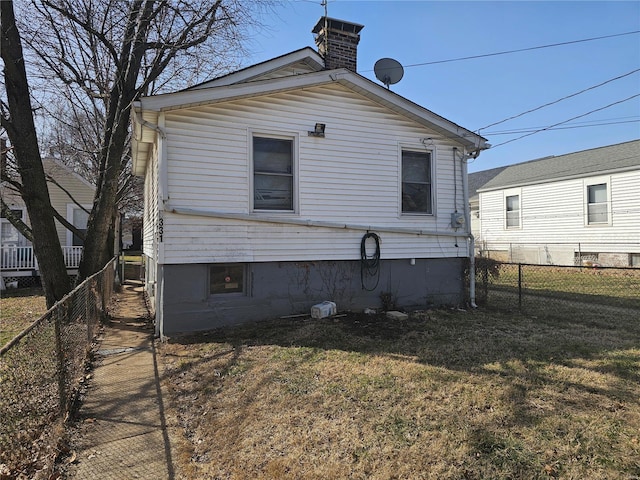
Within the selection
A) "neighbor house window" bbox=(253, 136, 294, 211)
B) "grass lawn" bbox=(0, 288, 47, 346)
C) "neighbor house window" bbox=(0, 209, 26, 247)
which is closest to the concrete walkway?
"neighbor house window" bbox=(253, 136, 294, 211)

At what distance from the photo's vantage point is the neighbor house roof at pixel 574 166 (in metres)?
16.1

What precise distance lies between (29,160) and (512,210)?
2044cm

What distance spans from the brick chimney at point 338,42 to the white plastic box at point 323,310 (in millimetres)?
5071

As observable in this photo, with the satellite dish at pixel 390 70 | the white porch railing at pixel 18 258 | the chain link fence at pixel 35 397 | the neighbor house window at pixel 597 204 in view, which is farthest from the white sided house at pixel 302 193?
the neighbor house window at pixel 597 204

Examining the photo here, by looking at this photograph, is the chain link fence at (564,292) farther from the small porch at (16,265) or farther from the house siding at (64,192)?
the house siding at (64,192)

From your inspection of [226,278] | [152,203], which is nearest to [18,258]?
[152,203]

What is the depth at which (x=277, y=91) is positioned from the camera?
7.01 metres

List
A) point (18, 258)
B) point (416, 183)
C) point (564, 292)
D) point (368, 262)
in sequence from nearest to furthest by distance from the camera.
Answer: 1. point (368, 262)
2. point (416, 183)
3. point (564, 292)
4. point (18, 258)

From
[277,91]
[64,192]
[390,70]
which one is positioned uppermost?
[390,70]

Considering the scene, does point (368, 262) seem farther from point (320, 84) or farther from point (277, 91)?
point (277, 91)

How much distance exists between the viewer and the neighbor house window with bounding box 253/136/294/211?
23.5 ft

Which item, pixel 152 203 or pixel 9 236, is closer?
pixel 152 203

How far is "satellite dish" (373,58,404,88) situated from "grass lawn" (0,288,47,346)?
29.9 feet

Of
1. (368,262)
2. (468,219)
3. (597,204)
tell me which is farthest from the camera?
(597,204)
